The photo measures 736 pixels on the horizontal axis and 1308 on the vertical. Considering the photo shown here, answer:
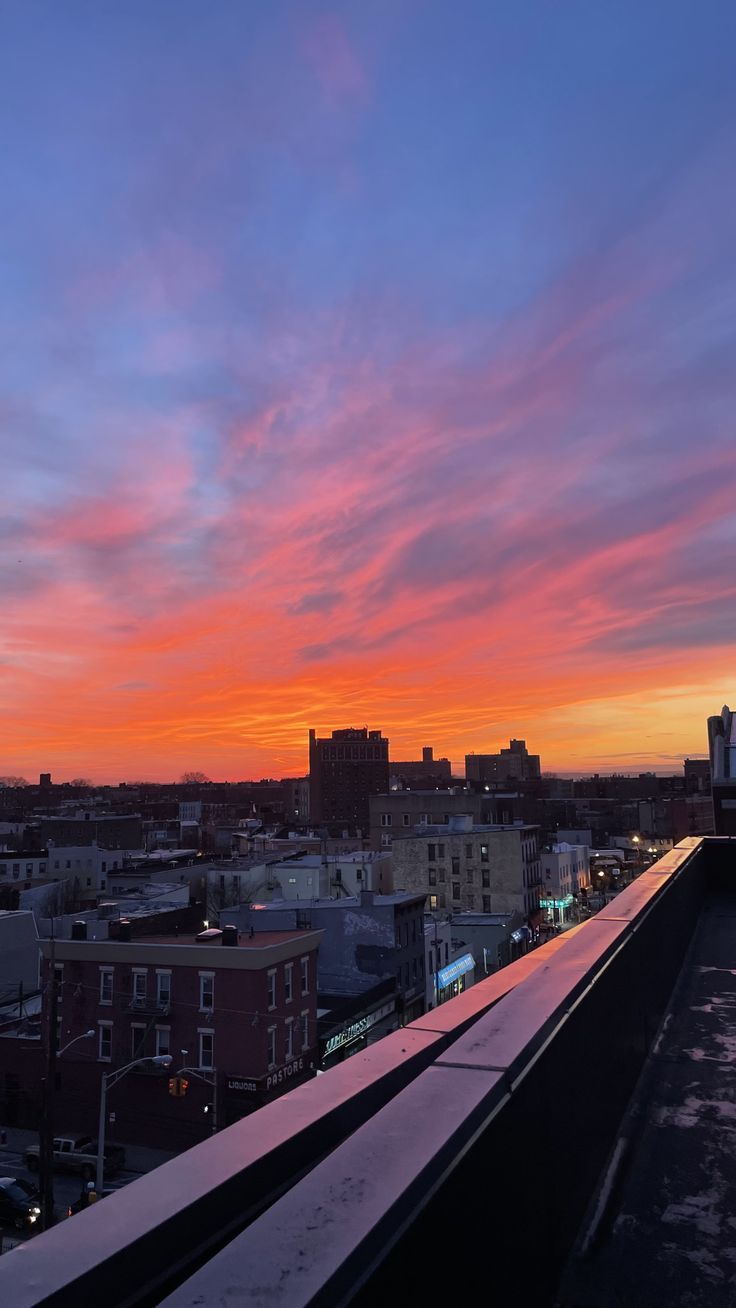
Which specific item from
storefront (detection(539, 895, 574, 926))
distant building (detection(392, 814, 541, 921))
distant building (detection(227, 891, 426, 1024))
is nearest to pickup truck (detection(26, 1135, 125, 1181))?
distant building (detection(227, 891, 426, 1024))

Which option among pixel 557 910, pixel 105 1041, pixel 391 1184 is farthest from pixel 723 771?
pixel 557 910

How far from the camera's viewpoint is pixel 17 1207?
81.6ft

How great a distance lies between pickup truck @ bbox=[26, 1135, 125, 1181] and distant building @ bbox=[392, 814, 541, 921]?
4011cm

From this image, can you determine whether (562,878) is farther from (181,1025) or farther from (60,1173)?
(60,1173)

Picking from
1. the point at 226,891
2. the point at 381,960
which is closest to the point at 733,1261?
the point at 381,960

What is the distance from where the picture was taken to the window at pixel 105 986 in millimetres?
35250

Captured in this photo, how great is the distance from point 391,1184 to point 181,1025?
35.7 m

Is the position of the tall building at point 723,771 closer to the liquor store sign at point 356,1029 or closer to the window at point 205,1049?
the liquor store sign at point 356,1029

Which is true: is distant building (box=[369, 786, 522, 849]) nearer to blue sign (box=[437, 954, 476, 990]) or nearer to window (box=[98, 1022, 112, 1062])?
blue sign (box=[437, 954, 476, 990])

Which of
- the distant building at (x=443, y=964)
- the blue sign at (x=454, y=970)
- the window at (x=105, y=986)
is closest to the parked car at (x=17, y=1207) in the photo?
the window at (x=105, y=986)

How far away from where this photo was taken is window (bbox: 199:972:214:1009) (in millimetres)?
33594

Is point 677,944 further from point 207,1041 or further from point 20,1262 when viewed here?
point 207,1041

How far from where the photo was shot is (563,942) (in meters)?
5.53

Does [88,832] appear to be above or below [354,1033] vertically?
above
